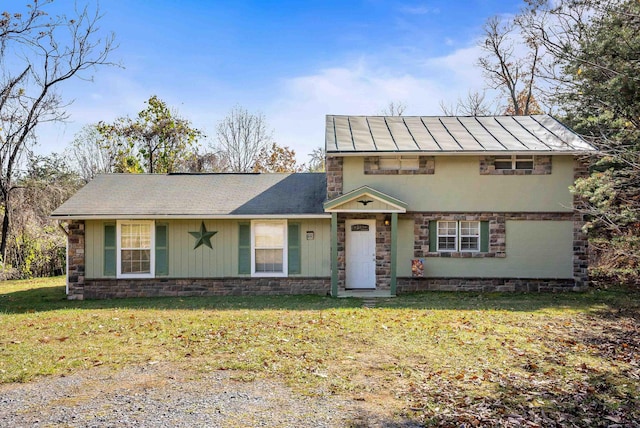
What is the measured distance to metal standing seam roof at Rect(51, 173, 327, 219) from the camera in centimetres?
1288

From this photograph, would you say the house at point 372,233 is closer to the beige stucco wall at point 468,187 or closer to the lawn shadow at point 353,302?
the beige stucco wall at point 468,187

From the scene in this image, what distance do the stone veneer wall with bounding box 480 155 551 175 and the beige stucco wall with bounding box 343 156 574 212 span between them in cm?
12

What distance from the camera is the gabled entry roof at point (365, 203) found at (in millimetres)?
12422

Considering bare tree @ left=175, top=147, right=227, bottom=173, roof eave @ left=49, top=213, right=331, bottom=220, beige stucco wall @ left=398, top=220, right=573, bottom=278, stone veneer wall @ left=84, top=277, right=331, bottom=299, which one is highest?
bare tree @ left=175, top=147, right=227, bottom=173

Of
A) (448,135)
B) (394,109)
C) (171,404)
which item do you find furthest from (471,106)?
(171,404)

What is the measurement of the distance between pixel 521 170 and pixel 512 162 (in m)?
0.35

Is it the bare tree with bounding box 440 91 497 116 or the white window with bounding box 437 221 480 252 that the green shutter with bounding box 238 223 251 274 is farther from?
the bare tree with bounding box 440 91 497 116

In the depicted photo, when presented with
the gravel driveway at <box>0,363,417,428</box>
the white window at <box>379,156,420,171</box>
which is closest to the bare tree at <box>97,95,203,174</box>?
the white window at <box>379,156,420,171</box>

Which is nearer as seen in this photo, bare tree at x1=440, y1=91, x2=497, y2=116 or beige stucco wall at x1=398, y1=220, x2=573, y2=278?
beige stucco wall at x1=398, y1=220, x2=573, y2=278

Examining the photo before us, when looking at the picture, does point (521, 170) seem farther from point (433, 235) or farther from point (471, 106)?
point (471, 106)

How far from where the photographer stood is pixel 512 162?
Result: 1357 centimetres

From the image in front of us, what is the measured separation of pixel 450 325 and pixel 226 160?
26251 millimetres

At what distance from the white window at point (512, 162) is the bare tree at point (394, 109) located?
64.6 feet

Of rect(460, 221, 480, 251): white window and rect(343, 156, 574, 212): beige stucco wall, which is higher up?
rect(343, 156, 574, 212): beige stucco wall
